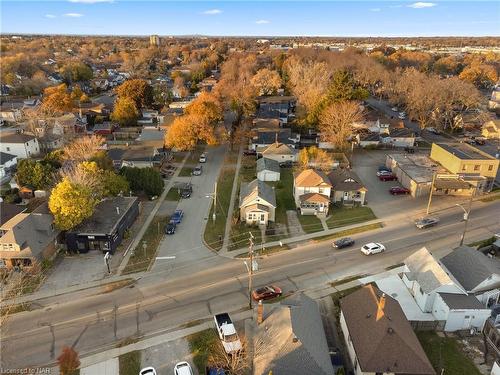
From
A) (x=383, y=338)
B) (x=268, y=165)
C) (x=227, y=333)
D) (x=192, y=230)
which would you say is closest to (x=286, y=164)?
(x=268, y=165)

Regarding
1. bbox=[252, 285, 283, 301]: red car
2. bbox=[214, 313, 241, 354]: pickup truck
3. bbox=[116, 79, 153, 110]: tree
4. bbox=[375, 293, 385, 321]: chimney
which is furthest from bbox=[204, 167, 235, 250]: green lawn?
bbox=[116, 79, 153, 110]: tree

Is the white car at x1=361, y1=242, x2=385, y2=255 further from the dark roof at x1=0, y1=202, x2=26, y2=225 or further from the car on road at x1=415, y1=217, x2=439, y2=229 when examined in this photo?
the dark roof at x1=0, y1=202, x2=26, y2=225

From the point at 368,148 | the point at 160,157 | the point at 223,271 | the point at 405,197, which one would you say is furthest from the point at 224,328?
the point at 368,148

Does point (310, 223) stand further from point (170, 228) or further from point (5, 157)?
point (5, 157)

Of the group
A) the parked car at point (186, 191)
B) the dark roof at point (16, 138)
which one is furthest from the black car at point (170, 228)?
the dark roof at point (16, 138)

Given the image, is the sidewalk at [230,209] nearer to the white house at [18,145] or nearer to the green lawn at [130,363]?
the green lawn at [130,363]

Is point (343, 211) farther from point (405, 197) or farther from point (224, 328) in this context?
point (224, 328)
